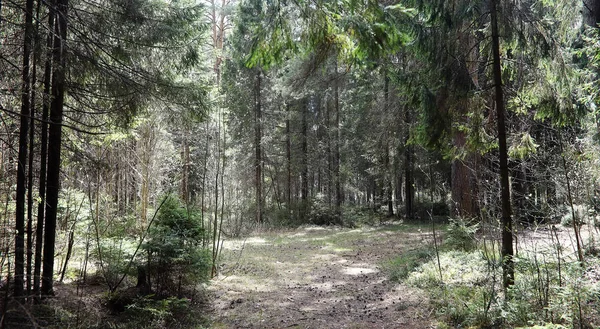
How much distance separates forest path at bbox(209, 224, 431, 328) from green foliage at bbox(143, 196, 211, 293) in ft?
2.38

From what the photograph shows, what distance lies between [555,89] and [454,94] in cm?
145

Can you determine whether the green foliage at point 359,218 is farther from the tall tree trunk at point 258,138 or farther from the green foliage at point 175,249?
the green foliage at point 175,249

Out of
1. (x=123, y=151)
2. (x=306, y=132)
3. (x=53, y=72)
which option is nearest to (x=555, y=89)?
(x=53, y=72)

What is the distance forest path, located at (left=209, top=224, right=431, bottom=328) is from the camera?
5.27 metres

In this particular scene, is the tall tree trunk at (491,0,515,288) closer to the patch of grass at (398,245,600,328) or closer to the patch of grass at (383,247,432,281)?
the patch of grass at (398,245,600,328)

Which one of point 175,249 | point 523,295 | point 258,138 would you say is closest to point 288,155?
point 258,138

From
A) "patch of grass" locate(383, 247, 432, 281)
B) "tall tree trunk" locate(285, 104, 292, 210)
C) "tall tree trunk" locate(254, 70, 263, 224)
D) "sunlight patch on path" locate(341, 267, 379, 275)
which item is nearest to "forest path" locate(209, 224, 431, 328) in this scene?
"sunlight patch on path" locate(341, 267, 379, 275)

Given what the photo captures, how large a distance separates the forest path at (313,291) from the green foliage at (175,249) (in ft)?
2.38

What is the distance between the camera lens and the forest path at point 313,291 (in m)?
5.27

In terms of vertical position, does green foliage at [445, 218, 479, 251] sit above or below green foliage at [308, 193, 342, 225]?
above

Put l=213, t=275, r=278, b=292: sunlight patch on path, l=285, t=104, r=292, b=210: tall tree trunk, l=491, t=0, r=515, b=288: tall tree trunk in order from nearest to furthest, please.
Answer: l=491, t=0, r=515, b=288: tall tree trunk, l=213, t=275, r=278, b=292: sunlight patch on path, l=285, t=104, r=292, b=210: tall tree trunk

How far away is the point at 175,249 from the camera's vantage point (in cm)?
558

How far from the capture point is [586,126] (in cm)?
641

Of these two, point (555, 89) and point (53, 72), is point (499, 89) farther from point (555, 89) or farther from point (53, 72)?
point (53, 72)
